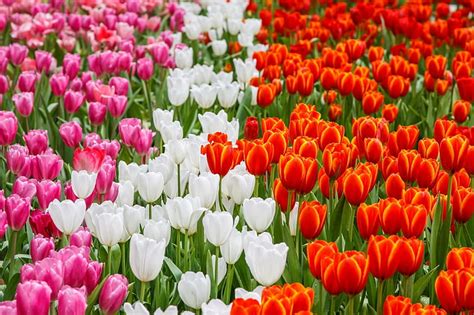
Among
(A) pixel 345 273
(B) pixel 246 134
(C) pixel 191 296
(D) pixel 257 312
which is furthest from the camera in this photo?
(B) pixel 246 134

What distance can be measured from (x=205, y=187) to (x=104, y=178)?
38 centimetres

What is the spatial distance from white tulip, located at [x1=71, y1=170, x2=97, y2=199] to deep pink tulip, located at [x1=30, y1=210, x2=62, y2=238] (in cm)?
13

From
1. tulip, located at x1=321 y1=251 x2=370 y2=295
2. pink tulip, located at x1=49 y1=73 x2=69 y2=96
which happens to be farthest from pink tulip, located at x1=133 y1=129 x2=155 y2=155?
tulip, located at x1=321 y1=251 x2=370 y2=295

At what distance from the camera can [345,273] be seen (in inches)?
84.1

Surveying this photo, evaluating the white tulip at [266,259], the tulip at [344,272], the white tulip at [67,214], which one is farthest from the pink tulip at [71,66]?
the tulip at [344,272]

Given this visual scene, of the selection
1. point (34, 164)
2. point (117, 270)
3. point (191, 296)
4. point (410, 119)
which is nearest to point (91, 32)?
point (410, 119)

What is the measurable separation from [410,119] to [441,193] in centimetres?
170

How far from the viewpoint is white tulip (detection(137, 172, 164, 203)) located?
2.89 m

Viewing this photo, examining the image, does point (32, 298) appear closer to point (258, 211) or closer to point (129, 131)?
point (258, 211)

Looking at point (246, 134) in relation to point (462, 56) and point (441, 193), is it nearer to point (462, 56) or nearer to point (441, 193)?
point (441, 193)

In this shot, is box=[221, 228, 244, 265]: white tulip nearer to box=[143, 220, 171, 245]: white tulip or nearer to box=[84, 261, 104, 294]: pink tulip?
box=[143, 220, 171, 245]: white tulip

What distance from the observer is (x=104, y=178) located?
2992mm

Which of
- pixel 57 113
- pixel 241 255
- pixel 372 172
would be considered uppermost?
pixel 372 172

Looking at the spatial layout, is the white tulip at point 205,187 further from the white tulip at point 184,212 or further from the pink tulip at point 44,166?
the pink tulip at point 44,166
